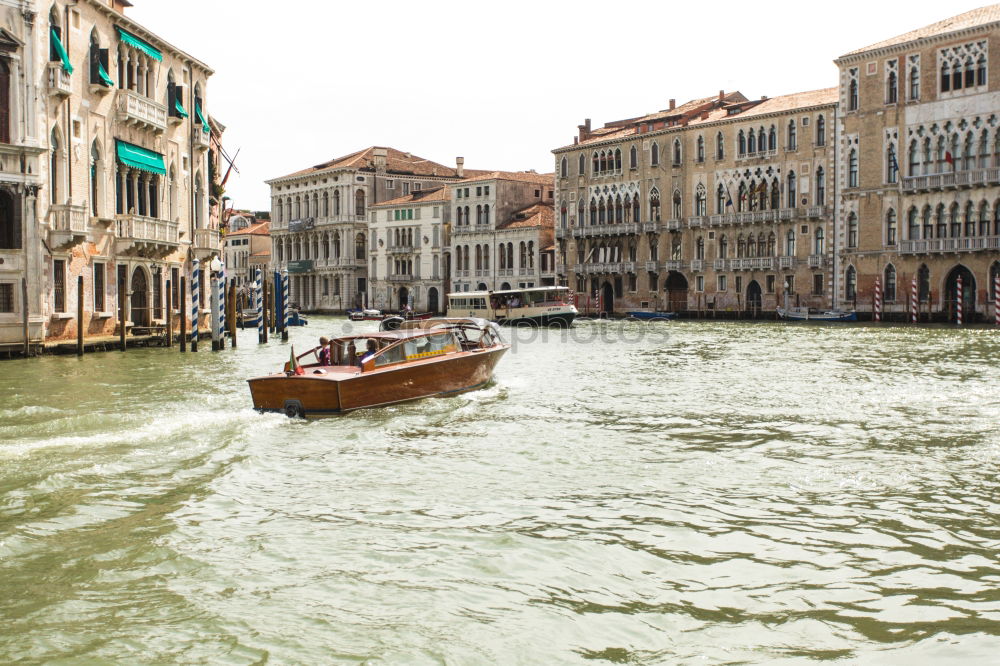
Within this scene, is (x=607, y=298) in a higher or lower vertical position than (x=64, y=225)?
lower

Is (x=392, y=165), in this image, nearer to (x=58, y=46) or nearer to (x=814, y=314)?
(x=814, y=314)

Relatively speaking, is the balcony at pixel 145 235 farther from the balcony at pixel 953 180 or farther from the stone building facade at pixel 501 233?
the stone building facade at pixel 501 233

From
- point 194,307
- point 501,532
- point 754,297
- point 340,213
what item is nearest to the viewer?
point 501,532

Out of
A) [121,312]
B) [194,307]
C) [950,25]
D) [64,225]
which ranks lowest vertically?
[121,312]

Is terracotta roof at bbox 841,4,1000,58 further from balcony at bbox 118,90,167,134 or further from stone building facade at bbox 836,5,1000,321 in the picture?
balcony at bbox 118,90,167,134

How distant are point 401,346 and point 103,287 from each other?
13762 millimetres

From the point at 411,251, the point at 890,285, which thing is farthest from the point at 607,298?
the point at 890,285

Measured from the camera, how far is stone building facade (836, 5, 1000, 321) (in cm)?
3731

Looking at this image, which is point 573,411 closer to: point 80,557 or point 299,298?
point 80,557

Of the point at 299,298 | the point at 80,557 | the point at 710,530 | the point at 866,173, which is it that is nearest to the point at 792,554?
the point at 710,530

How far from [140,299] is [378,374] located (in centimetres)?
1610

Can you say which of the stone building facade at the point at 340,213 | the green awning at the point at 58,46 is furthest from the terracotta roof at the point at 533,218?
the green awning at the point at 58,46

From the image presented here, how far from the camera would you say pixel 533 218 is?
57188 millimetres

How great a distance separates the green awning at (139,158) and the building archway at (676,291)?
28319mm
